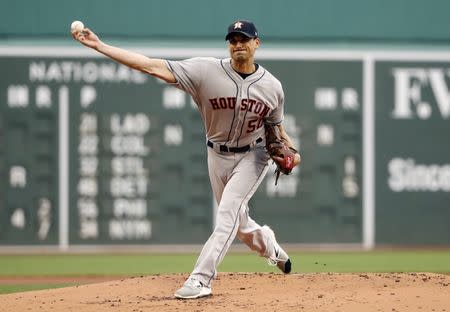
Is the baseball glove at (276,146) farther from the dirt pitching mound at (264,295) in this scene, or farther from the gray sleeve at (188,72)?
the dirt pitching mound at (264,295)

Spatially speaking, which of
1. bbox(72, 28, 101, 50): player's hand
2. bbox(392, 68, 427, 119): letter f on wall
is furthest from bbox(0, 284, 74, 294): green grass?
bbox(392, 68, 427, 119): letter f on wall

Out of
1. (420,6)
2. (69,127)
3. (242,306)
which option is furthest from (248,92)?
(420,6)

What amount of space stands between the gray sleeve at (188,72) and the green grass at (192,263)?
3.08m

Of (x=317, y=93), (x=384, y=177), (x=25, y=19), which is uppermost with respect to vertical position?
(x=25, y=19)

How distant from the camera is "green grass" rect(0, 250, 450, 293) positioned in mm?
10016

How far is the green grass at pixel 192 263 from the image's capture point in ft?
32.9

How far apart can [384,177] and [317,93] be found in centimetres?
121

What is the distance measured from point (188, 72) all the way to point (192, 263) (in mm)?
4546

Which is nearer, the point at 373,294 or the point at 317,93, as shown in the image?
the point at 373,294

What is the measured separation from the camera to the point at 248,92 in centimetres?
649

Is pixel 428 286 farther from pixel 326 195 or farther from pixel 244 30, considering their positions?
pixel 326 195

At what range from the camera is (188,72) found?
21.0 feet

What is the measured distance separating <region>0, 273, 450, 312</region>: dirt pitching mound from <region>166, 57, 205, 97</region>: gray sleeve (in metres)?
1.23

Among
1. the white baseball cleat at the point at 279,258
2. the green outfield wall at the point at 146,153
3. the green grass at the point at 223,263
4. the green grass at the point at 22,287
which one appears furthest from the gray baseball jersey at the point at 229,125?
the green outfield wall at the point at 146,153
